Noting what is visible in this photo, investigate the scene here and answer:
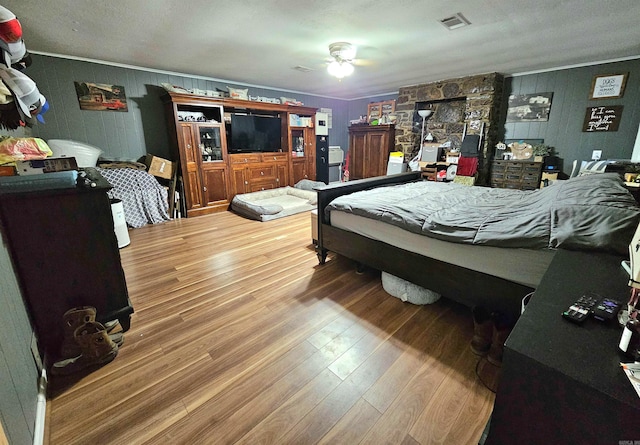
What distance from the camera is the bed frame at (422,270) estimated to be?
1.57 m

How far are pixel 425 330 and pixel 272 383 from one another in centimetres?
102

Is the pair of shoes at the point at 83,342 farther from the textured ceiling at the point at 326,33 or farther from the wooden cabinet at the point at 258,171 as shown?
the wooden cabinet at the point at 258,171

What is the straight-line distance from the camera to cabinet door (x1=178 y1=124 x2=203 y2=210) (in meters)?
4.30

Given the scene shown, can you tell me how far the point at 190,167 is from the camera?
443 centimetres

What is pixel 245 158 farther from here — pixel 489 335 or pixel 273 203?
pixel 489 335

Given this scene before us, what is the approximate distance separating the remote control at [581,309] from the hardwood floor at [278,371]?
0.72m

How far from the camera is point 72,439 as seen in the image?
1.14 meters

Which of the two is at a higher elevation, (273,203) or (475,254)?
(475,254)

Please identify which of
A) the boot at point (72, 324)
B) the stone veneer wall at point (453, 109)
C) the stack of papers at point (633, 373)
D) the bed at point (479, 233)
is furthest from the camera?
the stone veneer wall at point (453, 109)

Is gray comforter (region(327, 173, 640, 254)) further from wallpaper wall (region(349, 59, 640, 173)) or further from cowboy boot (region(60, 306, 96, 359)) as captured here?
wallpaper wall (region(349, 59, 640, 173))

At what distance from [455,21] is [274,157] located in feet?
12.2

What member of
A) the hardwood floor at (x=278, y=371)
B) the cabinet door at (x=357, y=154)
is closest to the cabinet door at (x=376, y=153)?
the cabinet door at (x=357, y=154)

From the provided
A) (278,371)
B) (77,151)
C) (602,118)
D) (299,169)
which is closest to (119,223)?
(77,151)

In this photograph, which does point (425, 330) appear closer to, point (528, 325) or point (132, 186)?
point (528, 325)
